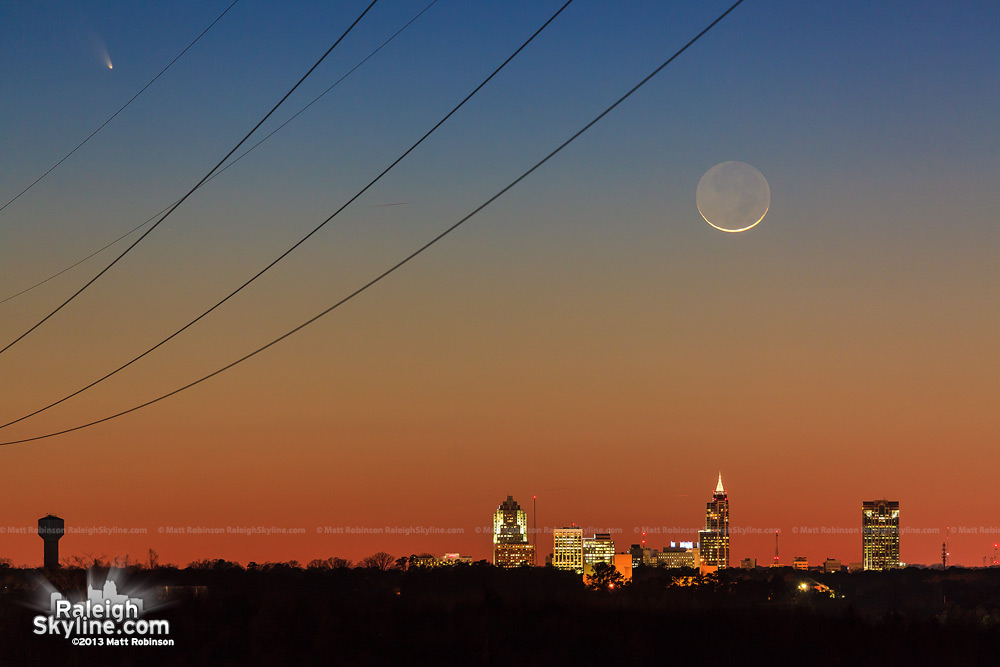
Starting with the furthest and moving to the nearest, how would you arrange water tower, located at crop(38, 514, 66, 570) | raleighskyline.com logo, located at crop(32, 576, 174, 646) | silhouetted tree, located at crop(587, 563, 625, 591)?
silhouetted tree, located at crop(587, 563, 625, 591)
water tower, located at crop(38, 514, 66, 570)
raleighskyline.com logo, located at crop(32, 576, 174, 646)

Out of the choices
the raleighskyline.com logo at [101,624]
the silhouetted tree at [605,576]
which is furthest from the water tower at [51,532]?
the raleighskyline.com logo at [101,624]

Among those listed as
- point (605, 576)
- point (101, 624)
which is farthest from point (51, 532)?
point (101, 624)

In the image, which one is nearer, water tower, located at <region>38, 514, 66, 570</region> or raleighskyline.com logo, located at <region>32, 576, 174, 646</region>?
raleighskyline.com logo, located at <region>32, 576, 174, 646</region>

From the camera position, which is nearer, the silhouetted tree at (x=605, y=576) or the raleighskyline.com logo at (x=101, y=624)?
the raleighskyline.com logo at (x=101, y=624)

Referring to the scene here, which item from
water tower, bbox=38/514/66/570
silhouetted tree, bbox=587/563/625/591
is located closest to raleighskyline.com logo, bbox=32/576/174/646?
water tower, bbox=38/514/66/570

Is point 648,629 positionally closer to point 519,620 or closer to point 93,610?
point 519,620

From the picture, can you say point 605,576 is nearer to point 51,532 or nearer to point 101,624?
point 51,532

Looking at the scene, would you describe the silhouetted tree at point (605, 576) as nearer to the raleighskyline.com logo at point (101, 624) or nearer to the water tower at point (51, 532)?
the water tower at point (51, 532)

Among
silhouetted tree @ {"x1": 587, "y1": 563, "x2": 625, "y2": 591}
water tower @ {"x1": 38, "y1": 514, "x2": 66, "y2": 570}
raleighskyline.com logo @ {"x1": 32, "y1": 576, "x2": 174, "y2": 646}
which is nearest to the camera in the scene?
raleighskyline.com logo @ {"x1": 32, "y1": 576, "x2": 174, "y2": 646}

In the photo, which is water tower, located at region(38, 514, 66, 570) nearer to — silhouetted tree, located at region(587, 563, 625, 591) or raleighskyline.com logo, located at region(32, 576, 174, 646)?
silhouetted tree, located at region(587, 563, 625, 591)
